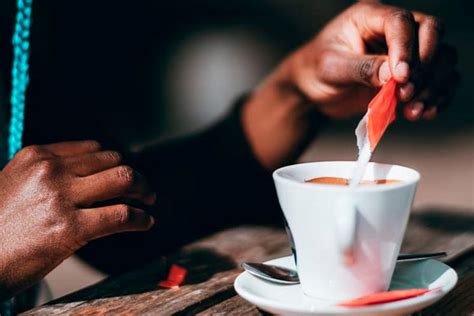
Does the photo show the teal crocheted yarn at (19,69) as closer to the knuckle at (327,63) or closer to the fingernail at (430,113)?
the knuckle at (327,63)

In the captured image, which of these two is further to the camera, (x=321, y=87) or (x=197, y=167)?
Result: (x=197, y=167)

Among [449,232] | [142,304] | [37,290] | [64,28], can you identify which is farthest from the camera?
[64,28]

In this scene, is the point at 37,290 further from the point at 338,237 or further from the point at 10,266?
the point at 338,237

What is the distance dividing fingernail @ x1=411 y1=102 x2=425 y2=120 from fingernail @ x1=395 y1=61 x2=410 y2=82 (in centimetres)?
23

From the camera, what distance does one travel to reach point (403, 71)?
2.93ft

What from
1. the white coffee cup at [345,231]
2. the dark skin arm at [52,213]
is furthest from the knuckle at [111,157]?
the white coffee cup at [345,231]

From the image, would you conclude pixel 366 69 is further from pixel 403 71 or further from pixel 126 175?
pixel 126 175

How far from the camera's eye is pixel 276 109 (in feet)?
5.14

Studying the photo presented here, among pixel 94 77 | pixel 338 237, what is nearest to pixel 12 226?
pixel 338 237

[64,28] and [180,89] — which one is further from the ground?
[64,28]

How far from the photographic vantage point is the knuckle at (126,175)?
0.91 metres

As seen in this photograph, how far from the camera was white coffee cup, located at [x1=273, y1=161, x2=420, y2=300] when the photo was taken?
27.8 inches

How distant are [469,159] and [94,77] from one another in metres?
1.73

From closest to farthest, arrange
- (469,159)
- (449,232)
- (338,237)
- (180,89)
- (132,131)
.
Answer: (338,237)
(449,232)
(132,131)
(180,89)
(469,159)
